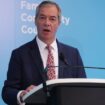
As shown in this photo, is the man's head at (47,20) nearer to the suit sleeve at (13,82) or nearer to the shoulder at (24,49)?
the shoulder at (24,49)

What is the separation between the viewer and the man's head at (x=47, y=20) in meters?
1.96

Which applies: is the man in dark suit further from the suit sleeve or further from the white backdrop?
the white backdrop

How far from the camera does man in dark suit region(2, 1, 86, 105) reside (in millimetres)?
1845

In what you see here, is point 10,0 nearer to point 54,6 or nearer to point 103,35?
point 54,6

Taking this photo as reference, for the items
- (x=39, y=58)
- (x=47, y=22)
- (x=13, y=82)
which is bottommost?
(x=13, y=82)

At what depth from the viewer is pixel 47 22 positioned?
6.42 feet

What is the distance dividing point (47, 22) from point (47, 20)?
2 cm

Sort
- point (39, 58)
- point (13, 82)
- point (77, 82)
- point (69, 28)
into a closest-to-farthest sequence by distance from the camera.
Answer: point (77, 82) → point (13, 82) → point (39, 58) → point (69, 28)

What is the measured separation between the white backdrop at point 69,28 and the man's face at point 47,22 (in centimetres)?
54

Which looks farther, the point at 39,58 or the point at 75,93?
the point at 39,58

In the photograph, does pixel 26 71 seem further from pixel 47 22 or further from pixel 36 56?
pixel 47 22

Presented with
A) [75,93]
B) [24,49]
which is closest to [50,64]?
[24,49]

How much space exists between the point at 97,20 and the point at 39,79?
1.21m

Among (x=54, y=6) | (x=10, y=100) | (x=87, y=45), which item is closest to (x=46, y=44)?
(x=54, y=6)
